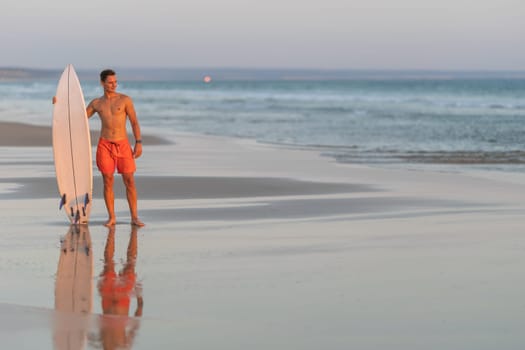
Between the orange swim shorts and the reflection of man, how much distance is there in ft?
4.86

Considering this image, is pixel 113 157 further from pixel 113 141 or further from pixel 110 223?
pixel 110 223

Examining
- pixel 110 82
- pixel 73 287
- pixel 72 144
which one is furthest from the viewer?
pixel 72 144

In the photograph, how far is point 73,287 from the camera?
716cm

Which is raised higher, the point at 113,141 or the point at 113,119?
the point at 113,119

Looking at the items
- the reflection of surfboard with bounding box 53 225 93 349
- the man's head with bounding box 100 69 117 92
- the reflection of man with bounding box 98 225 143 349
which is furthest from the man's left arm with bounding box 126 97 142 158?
the reflection of man with bounding box 98 225 143 349

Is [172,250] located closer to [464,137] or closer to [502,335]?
[502,335]

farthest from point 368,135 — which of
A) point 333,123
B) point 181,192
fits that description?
point 181,192

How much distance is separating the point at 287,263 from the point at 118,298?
169 centimetres

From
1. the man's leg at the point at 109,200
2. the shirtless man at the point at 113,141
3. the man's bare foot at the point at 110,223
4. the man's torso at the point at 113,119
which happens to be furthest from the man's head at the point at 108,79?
the man's bare foot at the point at 110,223

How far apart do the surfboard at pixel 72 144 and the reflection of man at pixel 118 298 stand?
5.87 feet

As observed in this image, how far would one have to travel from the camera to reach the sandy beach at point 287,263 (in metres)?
5.95

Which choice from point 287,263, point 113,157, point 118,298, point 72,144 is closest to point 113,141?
point 113,157

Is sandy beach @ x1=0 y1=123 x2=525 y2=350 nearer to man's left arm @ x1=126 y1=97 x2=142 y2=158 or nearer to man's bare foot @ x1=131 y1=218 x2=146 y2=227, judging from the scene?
man's bare foot @ x1=131 y1=218 x2=146 y2=227

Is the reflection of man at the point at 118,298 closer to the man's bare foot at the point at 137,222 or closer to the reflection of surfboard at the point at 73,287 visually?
the reflection of surfboard at the point at 73,287
